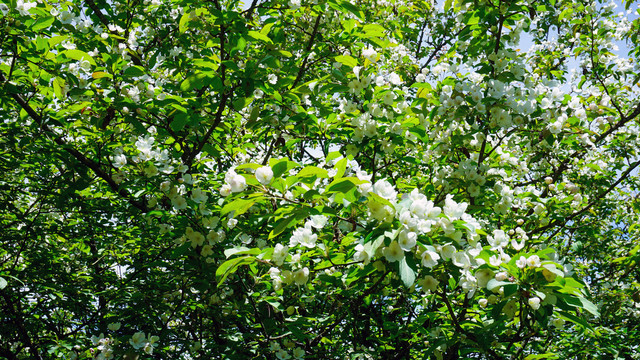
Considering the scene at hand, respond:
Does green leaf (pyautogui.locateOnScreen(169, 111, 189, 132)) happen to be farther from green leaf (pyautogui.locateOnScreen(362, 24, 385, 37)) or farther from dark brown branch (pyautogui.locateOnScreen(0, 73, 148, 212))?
green leaf (pyautogui.locateOnScreen(362, 24, 385, 37))

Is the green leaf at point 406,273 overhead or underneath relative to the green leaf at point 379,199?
underneath

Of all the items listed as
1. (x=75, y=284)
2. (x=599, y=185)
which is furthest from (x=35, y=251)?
(x=599, y=185)

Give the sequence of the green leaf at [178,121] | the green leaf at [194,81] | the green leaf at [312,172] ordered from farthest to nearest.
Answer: the green leaf at [178,121] → the green leaf at [194,81] → the green leaf at [312,172]

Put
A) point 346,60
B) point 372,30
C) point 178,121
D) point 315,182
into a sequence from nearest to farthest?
point 315,182 → point 346,60 → point 178,121 → point 372,30

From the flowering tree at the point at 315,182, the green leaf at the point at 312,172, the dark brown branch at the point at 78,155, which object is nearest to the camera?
the green leaf at the point at 312,172

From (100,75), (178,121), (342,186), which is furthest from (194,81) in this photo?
(342,186)

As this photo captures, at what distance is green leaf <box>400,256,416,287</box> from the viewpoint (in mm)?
1435

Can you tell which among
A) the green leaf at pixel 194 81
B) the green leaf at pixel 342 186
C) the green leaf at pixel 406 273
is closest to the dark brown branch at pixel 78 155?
the green leaf at pixel 194 81

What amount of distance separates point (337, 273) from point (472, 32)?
1.94 meters

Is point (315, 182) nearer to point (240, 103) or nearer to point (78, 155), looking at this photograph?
point (240, 103)

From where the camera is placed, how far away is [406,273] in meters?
1.47

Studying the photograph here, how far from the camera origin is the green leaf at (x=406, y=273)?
1.43 m

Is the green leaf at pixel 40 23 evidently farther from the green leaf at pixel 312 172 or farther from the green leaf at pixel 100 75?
the green leaf at pixel 312 172

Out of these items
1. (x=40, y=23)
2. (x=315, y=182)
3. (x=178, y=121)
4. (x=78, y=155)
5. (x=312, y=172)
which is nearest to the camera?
(x=312, y=172)
